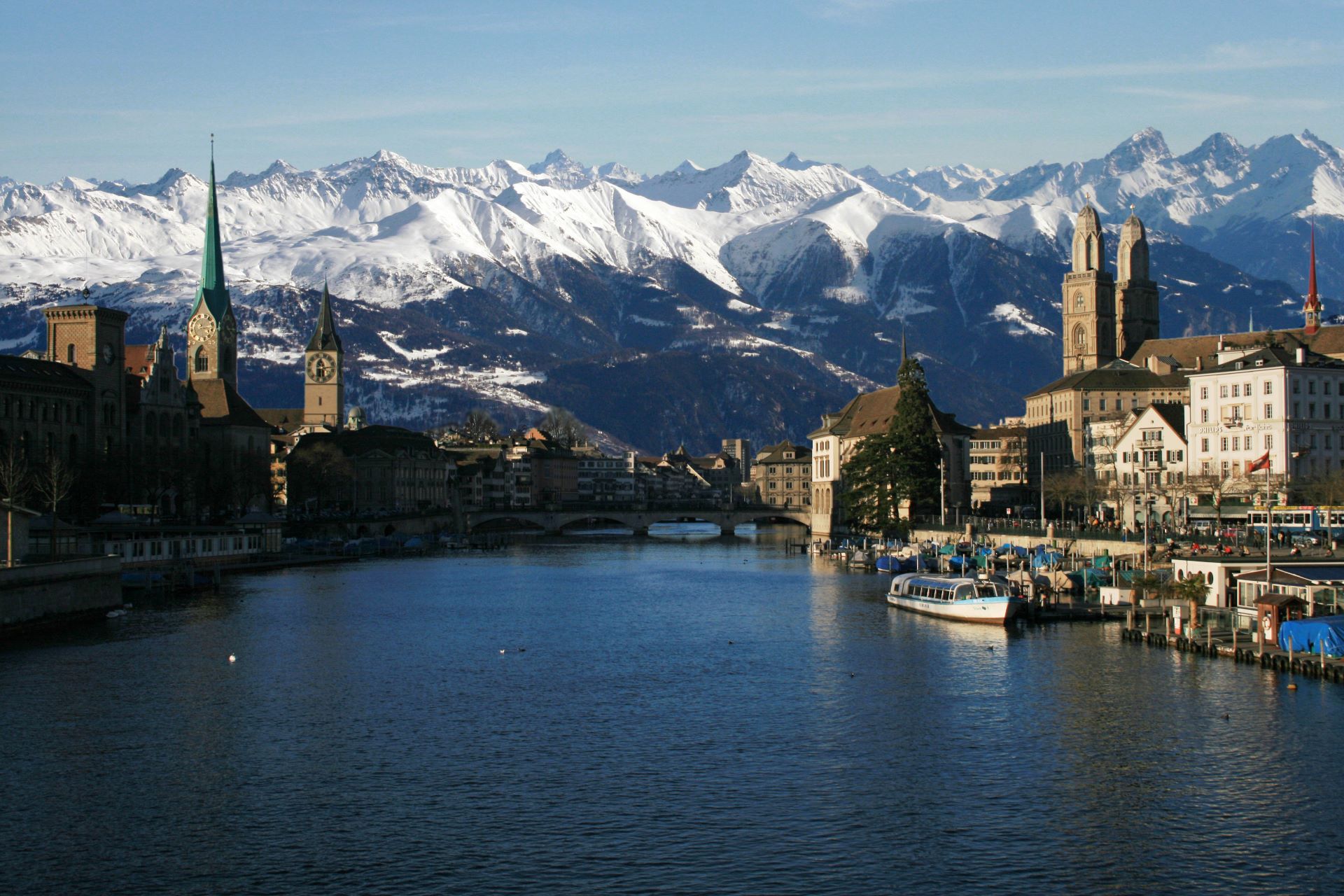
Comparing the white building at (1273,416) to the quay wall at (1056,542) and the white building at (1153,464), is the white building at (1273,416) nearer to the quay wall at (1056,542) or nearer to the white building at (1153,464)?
the white building at (1153,464)

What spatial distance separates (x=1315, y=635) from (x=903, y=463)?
92.1 m

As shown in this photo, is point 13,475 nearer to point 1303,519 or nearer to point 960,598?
point 960,598

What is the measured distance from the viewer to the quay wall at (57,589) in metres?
79.4

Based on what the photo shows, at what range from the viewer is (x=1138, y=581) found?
8775 centimetres

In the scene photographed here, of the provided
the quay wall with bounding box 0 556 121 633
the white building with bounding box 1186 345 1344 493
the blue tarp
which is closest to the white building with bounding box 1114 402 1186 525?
the white building with bounding box 1186 345 1344 493

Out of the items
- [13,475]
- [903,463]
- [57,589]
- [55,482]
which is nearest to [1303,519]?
[903,463]

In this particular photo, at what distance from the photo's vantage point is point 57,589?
85.6m

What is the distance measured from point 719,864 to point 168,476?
123 metres

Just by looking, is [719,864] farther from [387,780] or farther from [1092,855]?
[387,780]

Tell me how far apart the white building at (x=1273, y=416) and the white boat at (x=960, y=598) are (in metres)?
36.7

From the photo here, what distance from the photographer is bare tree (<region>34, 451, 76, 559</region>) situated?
→ 392 ft

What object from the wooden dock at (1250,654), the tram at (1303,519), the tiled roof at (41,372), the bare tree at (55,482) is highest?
the tiled roof at (41,372)

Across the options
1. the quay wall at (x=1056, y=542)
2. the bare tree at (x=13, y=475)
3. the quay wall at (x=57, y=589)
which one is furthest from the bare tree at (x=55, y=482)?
the quay wall at (x=1056, y=542)

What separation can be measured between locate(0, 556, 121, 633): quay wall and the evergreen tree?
7966 cm
